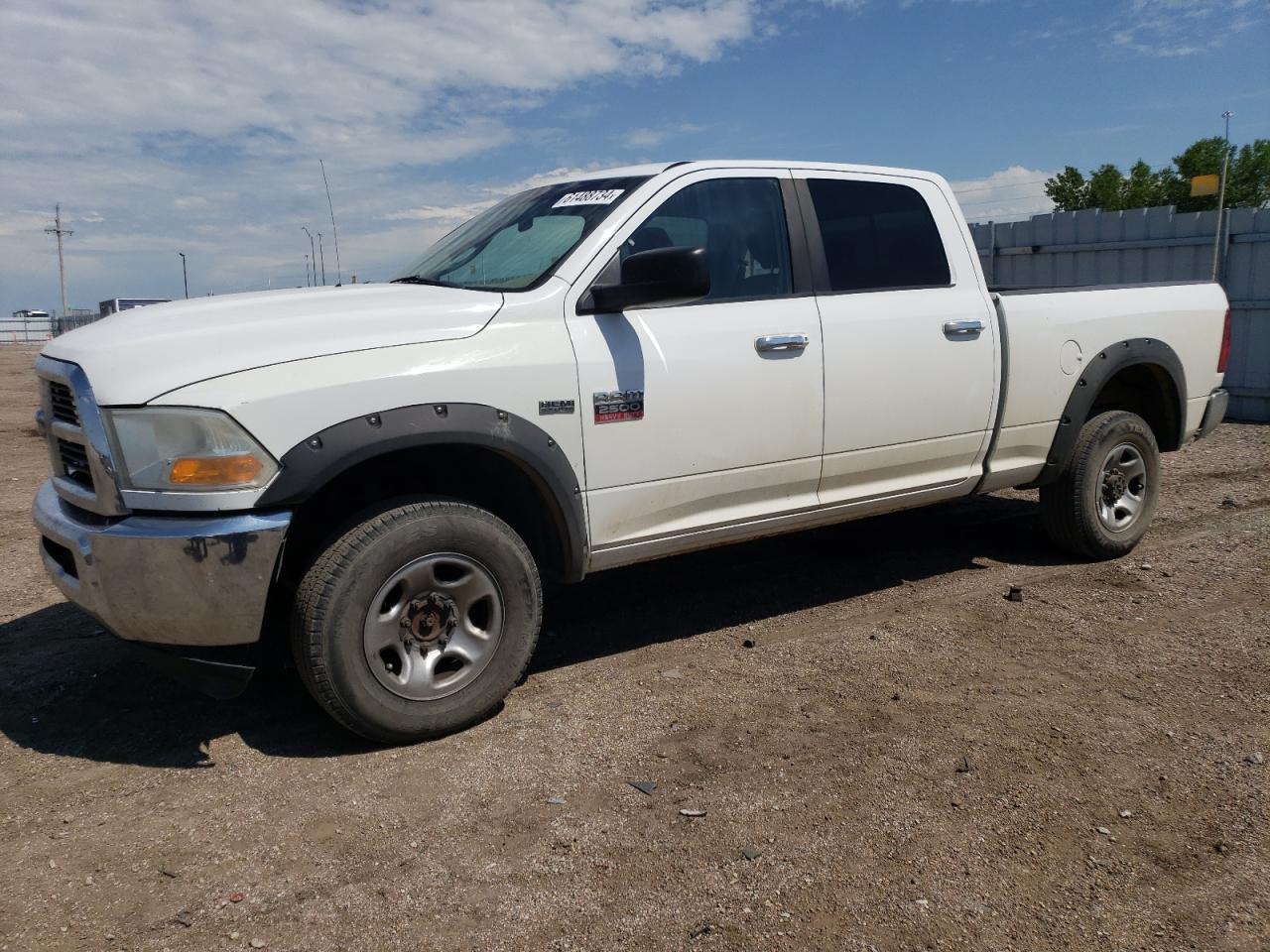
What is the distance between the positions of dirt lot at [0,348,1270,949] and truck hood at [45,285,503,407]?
141 cm

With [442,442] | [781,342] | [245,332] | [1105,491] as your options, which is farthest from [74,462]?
[1105,491]

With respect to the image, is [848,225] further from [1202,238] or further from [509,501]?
[1202,238]

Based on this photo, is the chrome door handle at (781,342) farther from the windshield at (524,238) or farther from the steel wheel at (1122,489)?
the steel wheel at (1122,489)

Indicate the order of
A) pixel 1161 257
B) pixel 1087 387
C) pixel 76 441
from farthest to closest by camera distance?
pixel 1161 257 < pixel 1087 387 < pixel 76 441

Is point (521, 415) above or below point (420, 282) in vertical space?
below

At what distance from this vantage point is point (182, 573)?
10.7 feet

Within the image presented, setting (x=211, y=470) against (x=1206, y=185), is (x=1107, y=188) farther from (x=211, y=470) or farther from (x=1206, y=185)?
(x=211, y=470)

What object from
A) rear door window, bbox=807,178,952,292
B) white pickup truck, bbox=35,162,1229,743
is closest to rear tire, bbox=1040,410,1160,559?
white pickup truck, bbox=35,162,1229,743

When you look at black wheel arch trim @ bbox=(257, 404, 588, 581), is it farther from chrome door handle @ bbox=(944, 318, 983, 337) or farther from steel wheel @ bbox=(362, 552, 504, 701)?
chrome door handle @ bbox=(944, 318, 983, 337)

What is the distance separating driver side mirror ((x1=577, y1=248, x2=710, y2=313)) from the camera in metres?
3.80

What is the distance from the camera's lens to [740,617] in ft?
16.8

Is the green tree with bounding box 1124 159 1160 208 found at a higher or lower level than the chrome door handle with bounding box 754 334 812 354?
higher

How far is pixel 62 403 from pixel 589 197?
7.16 ft

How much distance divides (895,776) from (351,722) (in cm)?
186
